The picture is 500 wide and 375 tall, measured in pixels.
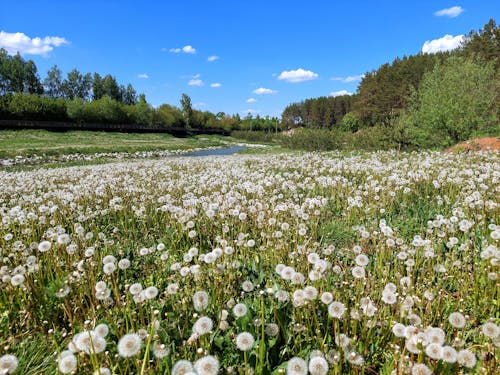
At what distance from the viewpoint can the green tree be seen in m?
24.1

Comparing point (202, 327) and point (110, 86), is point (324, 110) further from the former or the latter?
point (202, 327)

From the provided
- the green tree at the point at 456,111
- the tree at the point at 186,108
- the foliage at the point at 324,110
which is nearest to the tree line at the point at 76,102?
the tree at the point at 186,108

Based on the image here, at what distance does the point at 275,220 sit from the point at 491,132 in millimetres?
28726

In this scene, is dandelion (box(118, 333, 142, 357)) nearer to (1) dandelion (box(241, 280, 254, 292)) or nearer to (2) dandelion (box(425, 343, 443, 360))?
(1) dandelion (box(241, 280, 254, 292))

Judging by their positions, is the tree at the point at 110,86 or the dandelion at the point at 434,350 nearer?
the dandelion at the point at 434,350

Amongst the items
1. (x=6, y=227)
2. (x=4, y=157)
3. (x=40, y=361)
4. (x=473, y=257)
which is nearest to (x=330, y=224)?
(x=473, y=257)

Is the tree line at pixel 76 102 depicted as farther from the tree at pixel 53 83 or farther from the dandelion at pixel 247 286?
the dandelion at pixel 247 286

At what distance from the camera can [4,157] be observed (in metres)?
26.4

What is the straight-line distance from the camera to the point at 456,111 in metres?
24.0

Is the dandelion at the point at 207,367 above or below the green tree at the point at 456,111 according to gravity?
below

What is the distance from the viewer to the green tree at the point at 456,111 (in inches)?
→ 947

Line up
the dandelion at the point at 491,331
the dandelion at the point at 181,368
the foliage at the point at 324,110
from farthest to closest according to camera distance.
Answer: the foliage at the point at 324,110
the dandelion at the point at 491,331
the dandelion at the point at 181,368

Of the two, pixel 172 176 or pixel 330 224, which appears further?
pixel 172 176

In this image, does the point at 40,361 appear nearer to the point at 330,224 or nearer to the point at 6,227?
the point at 6,227
